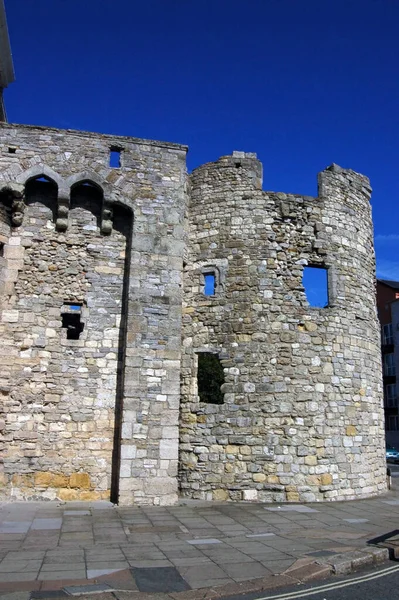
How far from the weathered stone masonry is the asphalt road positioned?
5008mm

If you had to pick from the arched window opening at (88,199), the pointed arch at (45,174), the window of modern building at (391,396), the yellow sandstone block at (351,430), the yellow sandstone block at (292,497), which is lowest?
the yellow sandstone block at (292,497)

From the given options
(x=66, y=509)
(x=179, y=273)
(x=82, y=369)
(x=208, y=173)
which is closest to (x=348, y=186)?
(x=208, y=173)

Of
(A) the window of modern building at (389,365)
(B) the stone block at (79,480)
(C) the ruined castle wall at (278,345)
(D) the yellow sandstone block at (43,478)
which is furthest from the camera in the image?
(A) the window of modern building at (389,365)

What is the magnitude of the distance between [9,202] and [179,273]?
4.20 meters

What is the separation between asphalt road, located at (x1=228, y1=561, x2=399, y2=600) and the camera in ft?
16.4

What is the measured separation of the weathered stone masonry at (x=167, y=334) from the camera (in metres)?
10.3

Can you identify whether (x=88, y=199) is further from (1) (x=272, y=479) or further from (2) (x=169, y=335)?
(1) (x=272, y=479)

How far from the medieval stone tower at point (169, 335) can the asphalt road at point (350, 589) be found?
5008mm

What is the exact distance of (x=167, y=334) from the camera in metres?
10.9

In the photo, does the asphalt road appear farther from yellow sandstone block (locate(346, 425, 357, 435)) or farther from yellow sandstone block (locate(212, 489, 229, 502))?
yellow sandstone block (locate(346, 425, 357, 435))

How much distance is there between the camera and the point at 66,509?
927 centimetres

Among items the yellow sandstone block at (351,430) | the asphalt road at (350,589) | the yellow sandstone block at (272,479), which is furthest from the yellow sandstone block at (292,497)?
the asphalt road at (350,589)

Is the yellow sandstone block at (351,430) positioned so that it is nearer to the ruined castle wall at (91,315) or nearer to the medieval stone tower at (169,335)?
the medieval stone tower at (169,335)

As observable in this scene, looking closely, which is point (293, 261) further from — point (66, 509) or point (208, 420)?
point (66, 509)
